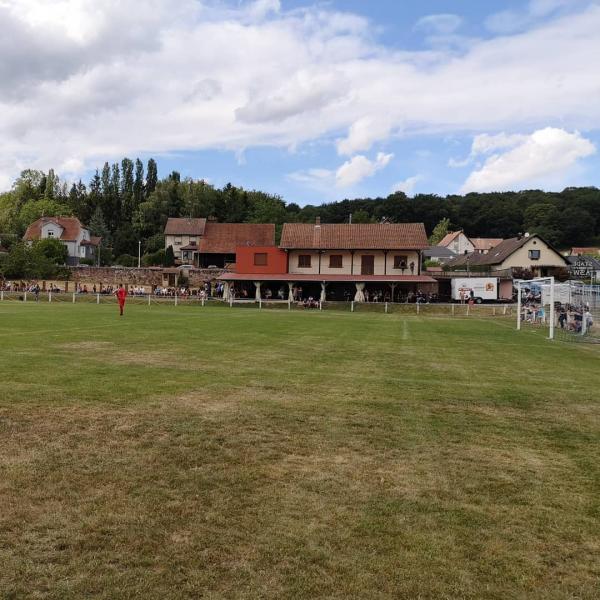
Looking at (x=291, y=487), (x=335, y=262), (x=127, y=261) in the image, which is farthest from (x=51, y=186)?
(x=291, y=487)

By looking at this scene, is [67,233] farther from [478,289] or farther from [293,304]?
[478,289]

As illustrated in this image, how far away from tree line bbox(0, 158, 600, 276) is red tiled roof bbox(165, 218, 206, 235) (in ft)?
13.0

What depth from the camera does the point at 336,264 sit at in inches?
2258

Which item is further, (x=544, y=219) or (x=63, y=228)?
(x=544, y=219)

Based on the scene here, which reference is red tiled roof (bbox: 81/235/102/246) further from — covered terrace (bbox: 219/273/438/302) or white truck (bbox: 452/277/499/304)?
white truck (bbox: 452/277/499/304)

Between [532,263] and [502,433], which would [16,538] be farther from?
[532,263]

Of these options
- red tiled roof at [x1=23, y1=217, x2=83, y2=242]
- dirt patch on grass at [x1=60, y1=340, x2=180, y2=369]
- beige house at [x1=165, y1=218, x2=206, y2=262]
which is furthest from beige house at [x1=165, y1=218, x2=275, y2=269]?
dirt patch on grass at [x1=60, y1=340, x2=180, y2=369]

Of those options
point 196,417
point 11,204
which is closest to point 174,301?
point 196,417

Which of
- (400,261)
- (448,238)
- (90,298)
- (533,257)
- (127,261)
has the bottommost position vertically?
(90,298)

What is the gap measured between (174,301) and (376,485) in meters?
43.8

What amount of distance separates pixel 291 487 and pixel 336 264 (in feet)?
174

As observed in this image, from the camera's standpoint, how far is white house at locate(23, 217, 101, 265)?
89812 mm

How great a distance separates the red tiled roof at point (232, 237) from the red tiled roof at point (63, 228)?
2397 cm

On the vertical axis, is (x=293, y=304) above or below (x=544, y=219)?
below
